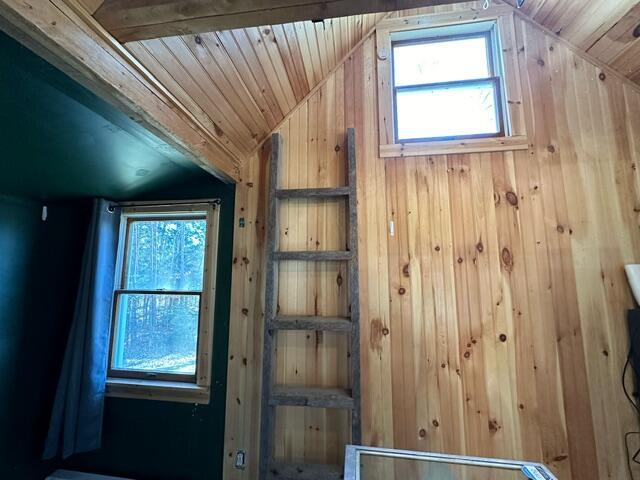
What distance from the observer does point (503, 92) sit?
1976mm

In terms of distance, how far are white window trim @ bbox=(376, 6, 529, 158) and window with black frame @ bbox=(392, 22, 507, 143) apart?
Result: 1.8 inches

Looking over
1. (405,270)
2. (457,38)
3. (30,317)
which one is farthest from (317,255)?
(30,317)

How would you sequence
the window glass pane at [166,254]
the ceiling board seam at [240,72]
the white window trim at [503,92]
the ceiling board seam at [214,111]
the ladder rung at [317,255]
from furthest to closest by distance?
the window glass pane at [166,254] → the white window trim at [503,92] → the ladder rung at [317,255] → the ceiling board seam at [240,72] → the ceiling board seam at [214,111]

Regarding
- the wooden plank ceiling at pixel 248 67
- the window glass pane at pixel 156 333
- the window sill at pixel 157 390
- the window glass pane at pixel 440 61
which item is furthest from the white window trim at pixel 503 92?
the window sill at pixel 157 390

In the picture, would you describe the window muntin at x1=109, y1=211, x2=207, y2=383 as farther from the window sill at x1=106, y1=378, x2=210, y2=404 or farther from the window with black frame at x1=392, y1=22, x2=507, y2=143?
the window with black frame at x1=392, y1=22, x2=507, y2=143

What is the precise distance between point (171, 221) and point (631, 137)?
3.04 m

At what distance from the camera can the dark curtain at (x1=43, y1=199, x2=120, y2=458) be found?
1.99 metres

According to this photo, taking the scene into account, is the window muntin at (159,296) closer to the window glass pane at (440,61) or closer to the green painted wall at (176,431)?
the green painted wall at (176,431)

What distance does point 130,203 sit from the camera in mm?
2334

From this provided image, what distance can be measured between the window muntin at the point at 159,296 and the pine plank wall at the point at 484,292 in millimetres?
437

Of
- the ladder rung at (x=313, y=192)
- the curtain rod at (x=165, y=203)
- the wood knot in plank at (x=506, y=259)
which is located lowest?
the wood knot in plank at (x=506, y=259)

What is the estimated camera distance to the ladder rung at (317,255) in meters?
1.79

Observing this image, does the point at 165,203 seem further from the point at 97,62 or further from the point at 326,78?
the point at 326,78

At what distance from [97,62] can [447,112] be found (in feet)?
6.20
